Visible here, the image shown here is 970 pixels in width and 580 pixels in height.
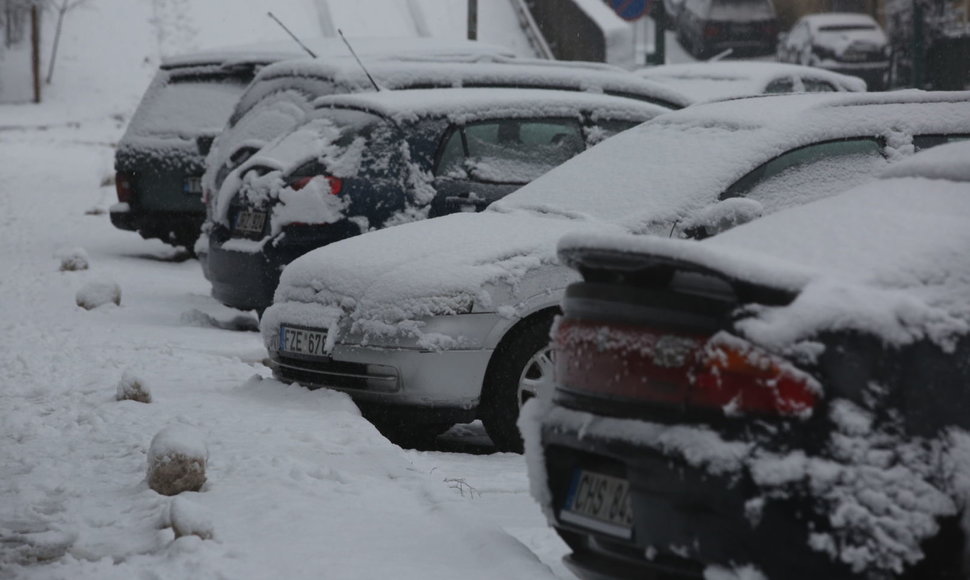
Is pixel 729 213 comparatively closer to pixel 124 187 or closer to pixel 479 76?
pixel 479 76

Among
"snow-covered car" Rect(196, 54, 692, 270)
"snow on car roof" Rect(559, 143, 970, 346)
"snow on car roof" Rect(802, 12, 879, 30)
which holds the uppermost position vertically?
"snow on car roof" Rect(559, 143, 970, 346)

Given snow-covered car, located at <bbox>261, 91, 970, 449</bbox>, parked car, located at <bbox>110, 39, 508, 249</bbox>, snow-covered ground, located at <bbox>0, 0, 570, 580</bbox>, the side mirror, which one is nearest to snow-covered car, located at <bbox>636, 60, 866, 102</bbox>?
parked car, located at <bbox>110, 39, 508, 249</bbox>

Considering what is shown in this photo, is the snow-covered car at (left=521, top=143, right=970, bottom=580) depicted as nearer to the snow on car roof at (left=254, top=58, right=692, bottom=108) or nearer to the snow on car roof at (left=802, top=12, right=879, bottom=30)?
the snow on car roof at (left=254, top=58, right=692, bottom=108)

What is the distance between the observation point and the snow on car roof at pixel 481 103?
27.5 feet

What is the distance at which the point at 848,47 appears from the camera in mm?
30750

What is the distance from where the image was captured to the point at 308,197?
8.41 meters

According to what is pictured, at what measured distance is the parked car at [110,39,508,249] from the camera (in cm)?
1321

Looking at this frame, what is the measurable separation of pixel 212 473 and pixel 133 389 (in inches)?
63.5

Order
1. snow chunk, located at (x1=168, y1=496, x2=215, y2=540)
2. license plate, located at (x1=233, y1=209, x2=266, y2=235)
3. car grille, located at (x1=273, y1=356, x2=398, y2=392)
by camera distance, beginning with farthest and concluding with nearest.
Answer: license plate, located at (x1=233, y1=209, x2=266, y2=235) → car grille, located at (x1=273, y1=356, x2=398, y2=392) → snow chunk, located at (x1=168, y1=496, x2=215, y2=540)

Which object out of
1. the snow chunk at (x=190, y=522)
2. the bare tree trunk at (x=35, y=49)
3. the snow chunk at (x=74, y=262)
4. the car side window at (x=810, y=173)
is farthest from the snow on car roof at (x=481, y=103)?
the bare tree trunk at (x=35, y=49)

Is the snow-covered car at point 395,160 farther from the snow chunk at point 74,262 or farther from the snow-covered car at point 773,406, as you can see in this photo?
the snow chunk at point 74,262

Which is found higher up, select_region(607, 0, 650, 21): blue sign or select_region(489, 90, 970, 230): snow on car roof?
select_region(489, 90, 970, 230): snow on car roof

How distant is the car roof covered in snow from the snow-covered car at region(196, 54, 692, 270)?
2.62 metres

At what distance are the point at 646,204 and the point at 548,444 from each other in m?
2.72
